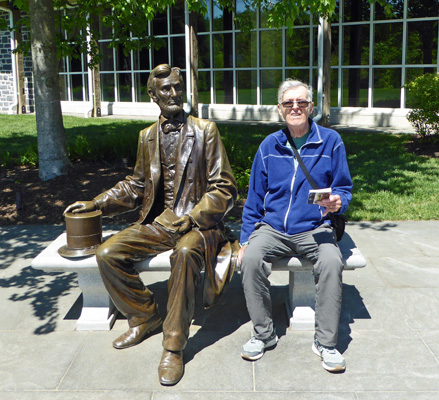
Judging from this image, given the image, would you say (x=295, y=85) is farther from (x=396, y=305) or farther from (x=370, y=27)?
(x=370, y=27)

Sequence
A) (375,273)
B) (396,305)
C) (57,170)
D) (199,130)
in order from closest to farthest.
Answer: (199,130)
(396,305)
(375,273)
(57,170)

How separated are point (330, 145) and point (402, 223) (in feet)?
11.3

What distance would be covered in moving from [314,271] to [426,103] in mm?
8244

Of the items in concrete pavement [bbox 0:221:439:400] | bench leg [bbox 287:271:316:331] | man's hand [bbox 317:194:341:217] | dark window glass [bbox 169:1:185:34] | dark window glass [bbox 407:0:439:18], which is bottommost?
concrete pavement [bbox 0:221:439:400]

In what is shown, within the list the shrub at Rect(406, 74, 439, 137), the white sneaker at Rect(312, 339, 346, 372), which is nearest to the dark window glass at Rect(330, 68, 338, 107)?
the shrub at Rect(406, 74, 439, 137)

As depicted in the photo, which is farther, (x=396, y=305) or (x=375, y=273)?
(x=375, y=273)

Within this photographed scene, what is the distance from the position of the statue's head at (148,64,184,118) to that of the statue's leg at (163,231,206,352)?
1064mm

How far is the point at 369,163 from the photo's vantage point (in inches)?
396

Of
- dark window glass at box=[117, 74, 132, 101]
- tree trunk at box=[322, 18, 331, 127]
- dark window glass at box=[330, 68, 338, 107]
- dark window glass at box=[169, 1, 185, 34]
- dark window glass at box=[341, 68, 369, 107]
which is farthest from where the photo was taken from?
dark window glass at box=[117, 74, 132, 101]

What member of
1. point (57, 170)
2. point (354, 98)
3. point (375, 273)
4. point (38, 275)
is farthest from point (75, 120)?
point (375, 273)

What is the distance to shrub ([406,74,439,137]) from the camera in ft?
35.6

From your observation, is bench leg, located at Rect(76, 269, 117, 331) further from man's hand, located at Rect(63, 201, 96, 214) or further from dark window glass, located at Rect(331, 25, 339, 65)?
dark window glass, located at Rect(331, 25, 339, 65)

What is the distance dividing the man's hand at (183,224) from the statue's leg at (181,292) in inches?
6.3

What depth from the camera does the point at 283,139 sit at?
4.09 m
